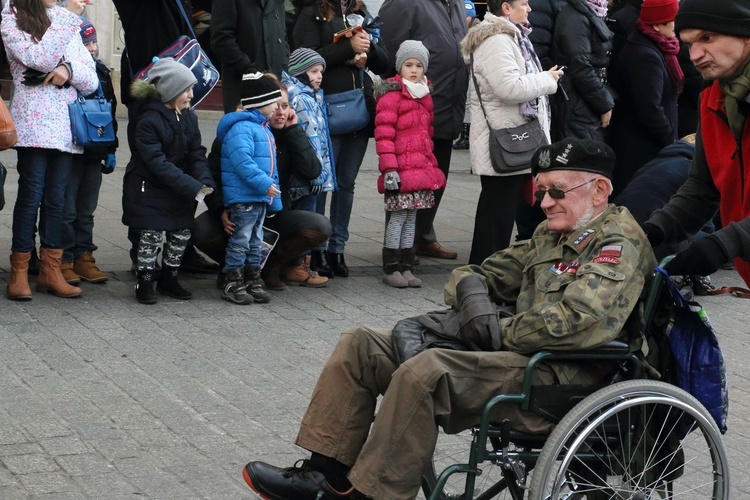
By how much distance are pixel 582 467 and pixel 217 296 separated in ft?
11.8

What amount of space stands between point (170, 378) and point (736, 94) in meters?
2.87

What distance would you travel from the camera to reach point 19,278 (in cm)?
679

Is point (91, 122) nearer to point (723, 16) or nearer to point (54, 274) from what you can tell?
point (54, 274)

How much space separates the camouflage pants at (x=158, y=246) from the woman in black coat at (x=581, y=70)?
2.94m

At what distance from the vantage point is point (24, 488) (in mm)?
4305

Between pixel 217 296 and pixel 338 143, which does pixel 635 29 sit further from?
pixel 217 296

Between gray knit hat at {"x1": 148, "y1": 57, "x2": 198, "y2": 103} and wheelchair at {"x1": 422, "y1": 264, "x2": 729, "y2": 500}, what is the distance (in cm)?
352

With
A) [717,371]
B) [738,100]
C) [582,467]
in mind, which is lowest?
[582,467]

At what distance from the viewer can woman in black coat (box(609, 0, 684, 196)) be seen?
8547 millimetres

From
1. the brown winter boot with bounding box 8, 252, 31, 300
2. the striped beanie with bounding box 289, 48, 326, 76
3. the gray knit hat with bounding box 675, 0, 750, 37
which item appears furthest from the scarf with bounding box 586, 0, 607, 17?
the gray knit hat with bounding box 675, 0, 750, 37

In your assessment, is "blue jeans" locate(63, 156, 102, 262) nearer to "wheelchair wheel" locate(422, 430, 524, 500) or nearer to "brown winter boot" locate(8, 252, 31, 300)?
"brown winter boot" locate(8, 252, 31, 300)

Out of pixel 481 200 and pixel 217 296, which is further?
pixel 481 200

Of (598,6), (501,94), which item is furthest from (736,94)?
(598,6)

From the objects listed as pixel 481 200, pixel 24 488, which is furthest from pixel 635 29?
pixel 24 488
